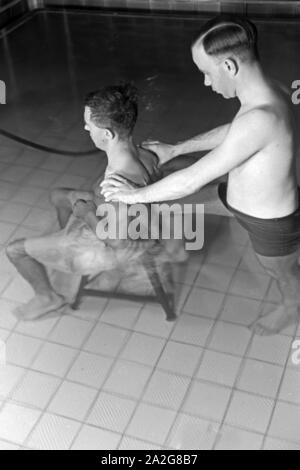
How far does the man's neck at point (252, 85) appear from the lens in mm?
1610

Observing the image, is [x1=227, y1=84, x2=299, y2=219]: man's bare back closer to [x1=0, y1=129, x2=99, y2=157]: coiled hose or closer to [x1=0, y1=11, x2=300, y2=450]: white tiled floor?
[x1=0, y1=11, x2=300, y2=450]: white tiled floor

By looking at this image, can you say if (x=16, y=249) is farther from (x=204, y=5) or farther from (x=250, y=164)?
(x=204, y=5)

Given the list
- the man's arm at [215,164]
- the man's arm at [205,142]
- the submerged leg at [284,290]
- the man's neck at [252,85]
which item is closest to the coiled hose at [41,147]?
the man's arm at [205,142]

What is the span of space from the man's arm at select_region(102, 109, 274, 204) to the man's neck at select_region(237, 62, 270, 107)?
0.06 meters

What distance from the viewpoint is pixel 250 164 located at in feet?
5.63

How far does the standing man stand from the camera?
1.58 metres

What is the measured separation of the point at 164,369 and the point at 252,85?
2.77 feet

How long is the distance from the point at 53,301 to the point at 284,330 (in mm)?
761

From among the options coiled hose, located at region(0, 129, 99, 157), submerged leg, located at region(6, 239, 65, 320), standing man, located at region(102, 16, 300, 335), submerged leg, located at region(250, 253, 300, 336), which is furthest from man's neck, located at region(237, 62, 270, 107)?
coiled hose, located at region(0, 129, 99, 157)

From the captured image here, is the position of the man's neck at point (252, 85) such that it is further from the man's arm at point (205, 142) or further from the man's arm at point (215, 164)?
the man's arm at point (205, 142)

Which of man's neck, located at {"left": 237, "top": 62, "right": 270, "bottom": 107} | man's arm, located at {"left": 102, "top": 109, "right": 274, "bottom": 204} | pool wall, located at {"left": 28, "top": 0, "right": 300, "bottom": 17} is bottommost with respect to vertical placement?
pool wall, located at {"left": 28, "top": 0, "right": 300, "bottom": 17}

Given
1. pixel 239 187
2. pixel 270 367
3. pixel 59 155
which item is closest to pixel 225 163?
pixel 239 187

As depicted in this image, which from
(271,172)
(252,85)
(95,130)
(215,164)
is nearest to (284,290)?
(271,172)

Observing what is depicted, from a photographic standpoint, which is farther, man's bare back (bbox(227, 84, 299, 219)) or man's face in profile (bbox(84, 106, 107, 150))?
man's face in profile (bbox(84, 106, 107, 150))
